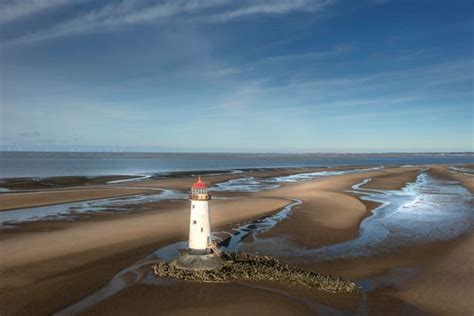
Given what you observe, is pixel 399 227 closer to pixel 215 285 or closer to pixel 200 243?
pixel 200 243

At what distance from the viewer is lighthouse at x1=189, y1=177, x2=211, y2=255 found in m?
10.6

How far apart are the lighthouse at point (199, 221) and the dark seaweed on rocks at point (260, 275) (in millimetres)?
629

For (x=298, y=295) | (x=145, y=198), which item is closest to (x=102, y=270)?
(x=298, y=295)

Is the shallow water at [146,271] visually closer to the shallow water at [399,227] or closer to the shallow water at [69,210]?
the shallow water at [399,227]

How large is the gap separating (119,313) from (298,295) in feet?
13.2

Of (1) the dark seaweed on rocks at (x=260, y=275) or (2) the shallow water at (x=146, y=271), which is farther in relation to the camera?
(1) the dark seaweed on rocks at (x=260, y=275)

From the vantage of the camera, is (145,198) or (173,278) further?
(145,198)

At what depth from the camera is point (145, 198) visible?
28453mm

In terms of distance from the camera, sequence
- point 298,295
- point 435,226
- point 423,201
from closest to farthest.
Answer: point 298,295, point 435,226, point 423,201

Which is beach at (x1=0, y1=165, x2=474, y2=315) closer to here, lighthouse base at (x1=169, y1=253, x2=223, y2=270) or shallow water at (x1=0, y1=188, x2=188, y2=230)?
lighthouse base at (x1=169, y1=253, x2=223, y2=270)

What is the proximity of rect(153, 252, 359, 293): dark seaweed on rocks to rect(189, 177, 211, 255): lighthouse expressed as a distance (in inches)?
24.8

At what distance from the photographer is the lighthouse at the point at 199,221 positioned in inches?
416

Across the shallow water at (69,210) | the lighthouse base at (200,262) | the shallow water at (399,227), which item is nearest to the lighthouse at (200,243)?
the lighthouse base at (200,262)

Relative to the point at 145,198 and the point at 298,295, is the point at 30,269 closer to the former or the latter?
the point at 298,295
